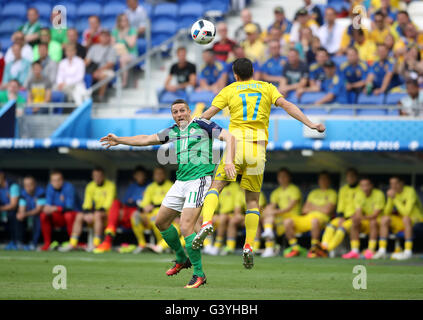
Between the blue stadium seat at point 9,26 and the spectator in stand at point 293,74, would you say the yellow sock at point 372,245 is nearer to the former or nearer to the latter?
the spectator in stand at point 293,74

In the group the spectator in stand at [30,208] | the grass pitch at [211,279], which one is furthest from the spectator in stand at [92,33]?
the grass pitch at [211,279]

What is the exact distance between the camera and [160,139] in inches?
332

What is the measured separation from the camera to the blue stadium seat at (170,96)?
51.9 ft

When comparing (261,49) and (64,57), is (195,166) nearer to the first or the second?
(261,49)

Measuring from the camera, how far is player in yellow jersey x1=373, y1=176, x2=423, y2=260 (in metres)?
13.7

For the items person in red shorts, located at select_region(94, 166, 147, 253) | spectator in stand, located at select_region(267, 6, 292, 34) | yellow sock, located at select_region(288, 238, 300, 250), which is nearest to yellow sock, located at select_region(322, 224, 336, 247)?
yellow sock, located at select_region(288, 238, 300, 250)

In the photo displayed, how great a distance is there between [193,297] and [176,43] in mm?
11578

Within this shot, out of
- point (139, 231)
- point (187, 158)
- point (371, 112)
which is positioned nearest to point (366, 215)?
point (371, 112)

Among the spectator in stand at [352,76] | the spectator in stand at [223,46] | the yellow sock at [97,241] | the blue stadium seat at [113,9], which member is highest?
the blue stadium seat at [113,9]

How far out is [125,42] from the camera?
1778cm

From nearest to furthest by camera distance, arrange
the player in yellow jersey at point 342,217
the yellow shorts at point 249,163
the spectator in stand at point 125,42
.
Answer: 1. the yellow shorts at point 249,163
2. the player in yellow jersey at point 342,217
3. the spectator in stand at point 125,42

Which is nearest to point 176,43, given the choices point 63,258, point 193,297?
point 63,258

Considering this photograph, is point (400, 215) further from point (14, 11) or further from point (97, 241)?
point (14, 11)

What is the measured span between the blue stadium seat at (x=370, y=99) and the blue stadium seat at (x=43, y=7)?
908 centimetres
